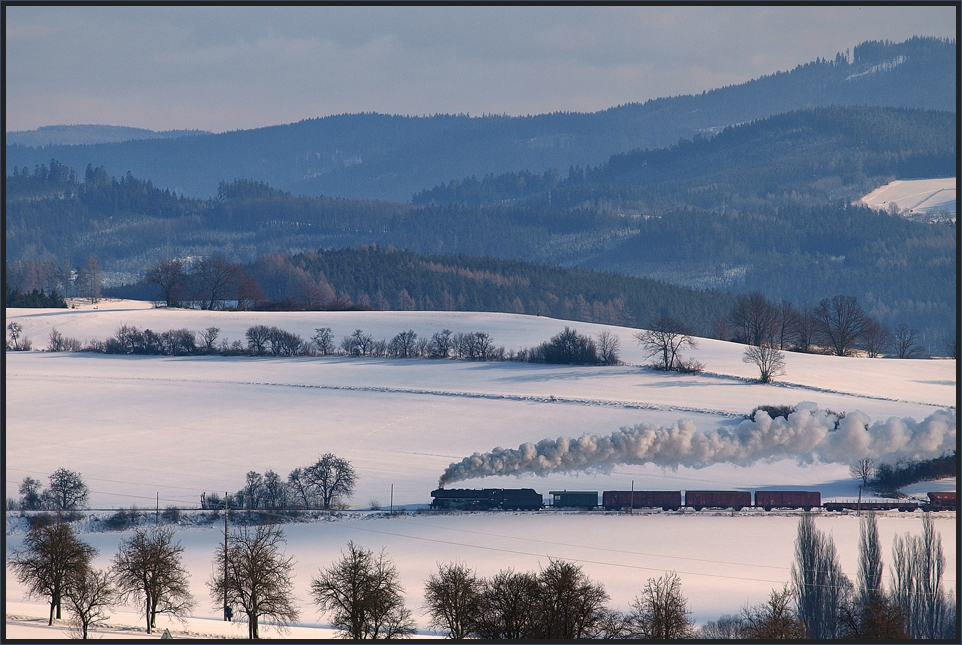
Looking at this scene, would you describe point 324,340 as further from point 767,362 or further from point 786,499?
point 786,499

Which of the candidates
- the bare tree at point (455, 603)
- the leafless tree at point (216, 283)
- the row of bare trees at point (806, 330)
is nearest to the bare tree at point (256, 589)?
the bare tree at point (455, 603)

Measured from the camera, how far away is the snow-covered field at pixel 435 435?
2211 inches

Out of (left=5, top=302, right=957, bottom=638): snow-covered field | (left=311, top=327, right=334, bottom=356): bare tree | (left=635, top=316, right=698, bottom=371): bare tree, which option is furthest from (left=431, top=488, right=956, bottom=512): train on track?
(left=311, top=327, right=334, bottom=356): bare tree

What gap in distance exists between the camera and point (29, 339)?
11806 centimetres

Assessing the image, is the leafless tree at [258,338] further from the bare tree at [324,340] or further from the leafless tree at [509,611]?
the leafless tree at [509,611]

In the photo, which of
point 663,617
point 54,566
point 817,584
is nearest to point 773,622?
point 663,617

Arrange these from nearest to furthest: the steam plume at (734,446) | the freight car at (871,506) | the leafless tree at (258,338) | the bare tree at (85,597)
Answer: the bare tree at (85,597) → the freight car at (871,506) → the steam plume at (734,446) → the leafless tree at (258,338)

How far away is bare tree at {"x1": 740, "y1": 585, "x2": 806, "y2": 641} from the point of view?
42562 millimetres

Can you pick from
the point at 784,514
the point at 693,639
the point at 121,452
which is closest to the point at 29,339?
the point at 121,452

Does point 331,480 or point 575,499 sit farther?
point 331,480

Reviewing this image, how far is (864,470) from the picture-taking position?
227 ft

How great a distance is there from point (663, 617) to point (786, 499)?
75.2 feet

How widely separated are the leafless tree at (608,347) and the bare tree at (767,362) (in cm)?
1192

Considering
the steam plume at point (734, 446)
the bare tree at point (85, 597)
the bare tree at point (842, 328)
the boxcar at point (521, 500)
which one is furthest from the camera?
the bare tree at point (842, 328)
